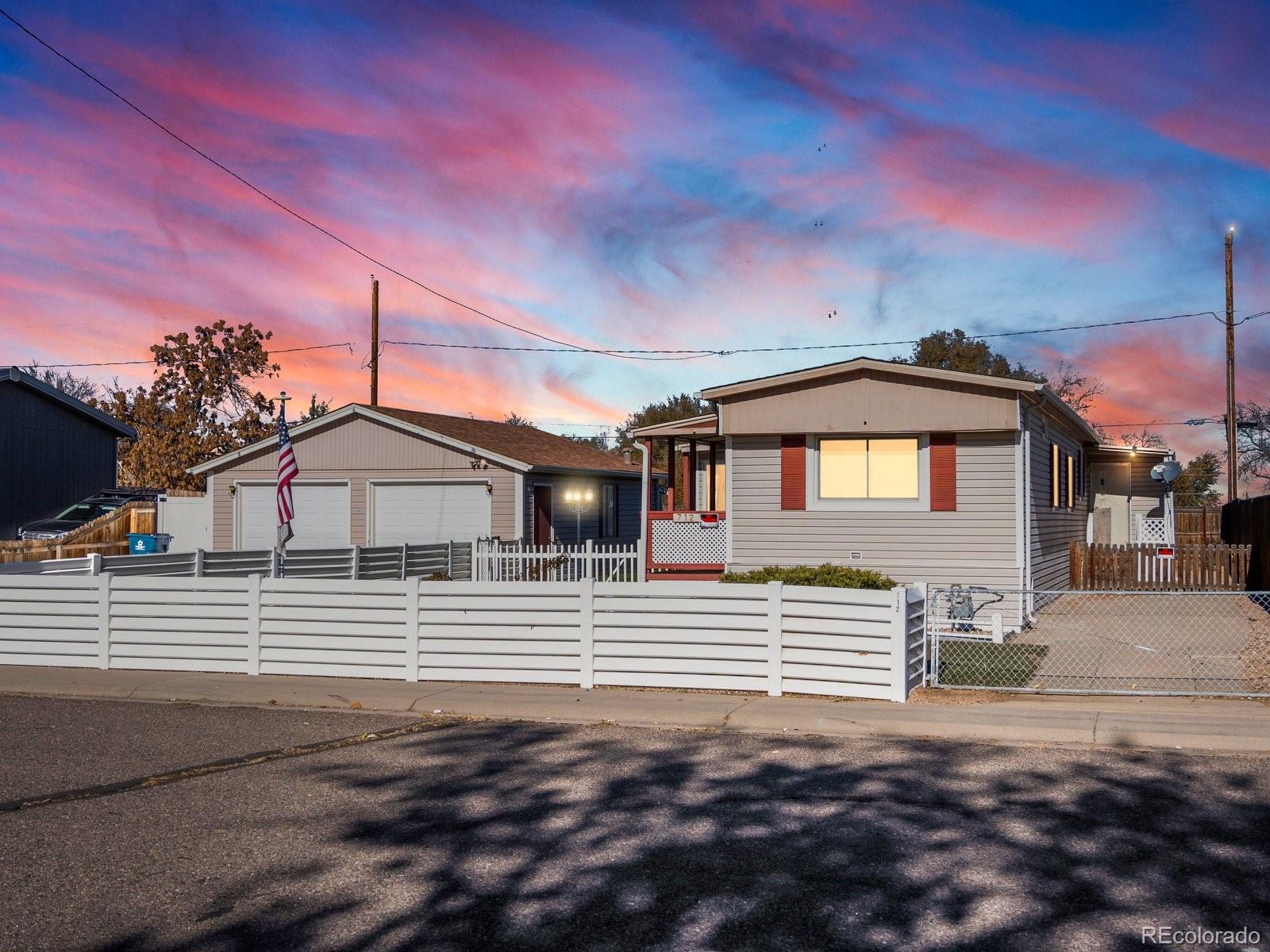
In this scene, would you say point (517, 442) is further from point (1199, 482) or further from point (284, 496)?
point (1199, 482)

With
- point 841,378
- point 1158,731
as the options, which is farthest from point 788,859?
point 841,378

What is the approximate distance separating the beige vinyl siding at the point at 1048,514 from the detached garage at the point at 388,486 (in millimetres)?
12055

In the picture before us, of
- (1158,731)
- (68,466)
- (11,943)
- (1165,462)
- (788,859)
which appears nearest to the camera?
(11,943)

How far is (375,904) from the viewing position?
18.9 ft

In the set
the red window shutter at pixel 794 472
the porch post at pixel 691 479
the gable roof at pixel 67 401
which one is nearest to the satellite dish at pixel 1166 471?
the porch post at pixel 691 479

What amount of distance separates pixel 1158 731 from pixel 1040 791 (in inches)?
96.0

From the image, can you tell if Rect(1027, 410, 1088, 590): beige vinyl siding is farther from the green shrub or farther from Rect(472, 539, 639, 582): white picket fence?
Rect(472, 539, 639, 582): white picket fence

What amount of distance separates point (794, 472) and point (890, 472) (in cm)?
165

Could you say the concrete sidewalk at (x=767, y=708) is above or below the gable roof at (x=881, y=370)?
below

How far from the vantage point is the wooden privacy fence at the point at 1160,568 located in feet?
80.4

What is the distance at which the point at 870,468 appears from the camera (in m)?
19.7

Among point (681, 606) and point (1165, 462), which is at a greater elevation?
point (1165, 462)

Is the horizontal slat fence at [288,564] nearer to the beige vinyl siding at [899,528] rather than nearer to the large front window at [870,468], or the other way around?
the beige vinyl siding at [899,528]

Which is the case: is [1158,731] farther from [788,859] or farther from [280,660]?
[280,660]
